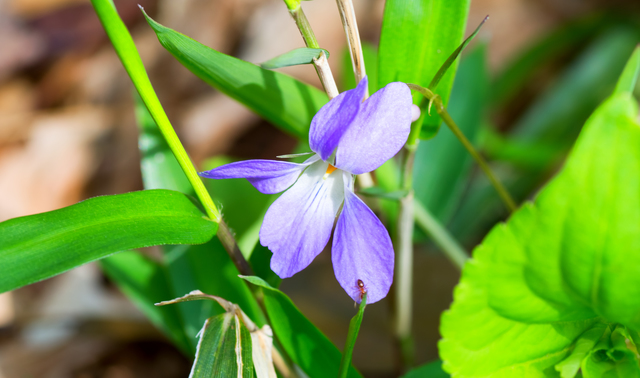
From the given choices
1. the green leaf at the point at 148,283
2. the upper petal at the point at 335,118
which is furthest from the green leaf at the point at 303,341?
the green leaf at the point at 148,283

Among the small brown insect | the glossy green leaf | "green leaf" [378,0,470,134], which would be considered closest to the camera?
the small brown insect

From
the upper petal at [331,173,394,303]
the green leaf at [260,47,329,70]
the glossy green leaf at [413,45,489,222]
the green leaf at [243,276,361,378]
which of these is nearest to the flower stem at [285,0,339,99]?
the green leaf at [260,47,329,70]

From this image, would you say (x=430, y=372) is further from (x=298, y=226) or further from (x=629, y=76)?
(x=629, y=76)

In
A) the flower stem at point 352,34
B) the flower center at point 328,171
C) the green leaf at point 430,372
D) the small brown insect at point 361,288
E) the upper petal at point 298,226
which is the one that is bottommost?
the green leaf at point 430,372

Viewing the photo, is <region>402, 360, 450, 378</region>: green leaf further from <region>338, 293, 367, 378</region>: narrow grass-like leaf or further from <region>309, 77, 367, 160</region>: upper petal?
<region>309, 77, 367, 160</region>: upper petal

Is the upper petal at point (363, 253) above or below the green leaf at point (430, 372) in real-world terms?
above

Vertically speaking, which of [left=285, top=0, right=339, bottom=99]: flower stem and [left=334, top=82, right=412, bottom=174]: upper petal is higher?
[left=285, top=0, right=339, bottom=99]: flower stem

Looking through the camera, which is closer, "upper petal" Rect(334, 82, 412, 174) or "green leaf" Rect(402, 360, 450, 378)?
"upper petal" Rect(334, 82, 412, 174)

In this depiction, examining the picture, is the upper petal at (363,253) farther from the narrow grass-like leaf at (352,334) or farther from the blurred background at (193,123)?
the blurred background at (193,123)
